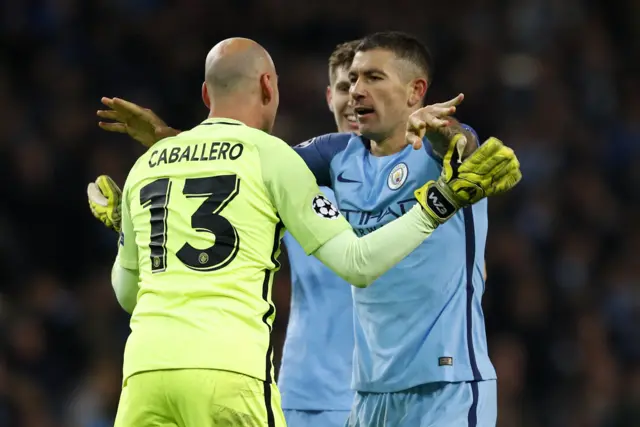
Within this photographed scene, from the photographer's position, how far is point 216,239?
4.21 metres

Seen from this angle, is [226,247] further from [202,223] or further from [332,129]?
[332,129]

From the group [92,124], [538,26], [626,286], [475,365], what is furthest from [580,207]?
[475,365]

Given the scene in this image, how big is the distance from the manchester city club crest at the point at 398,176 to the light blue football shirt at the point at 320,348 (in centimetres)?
105

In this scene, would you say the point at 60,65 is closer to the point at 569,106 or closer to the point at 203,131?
the point at 569,106

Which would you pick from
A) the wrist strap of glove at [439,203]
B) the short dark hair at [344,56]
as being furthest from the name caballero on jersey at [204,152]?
the short dark hair at [344,56]

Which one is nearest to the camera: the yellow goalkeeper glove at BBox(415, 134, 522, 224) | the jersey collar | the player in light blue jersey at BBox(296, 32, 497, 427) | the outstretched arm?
the yellow goalkeeper glove at BBox(415, 134, 522, 224)

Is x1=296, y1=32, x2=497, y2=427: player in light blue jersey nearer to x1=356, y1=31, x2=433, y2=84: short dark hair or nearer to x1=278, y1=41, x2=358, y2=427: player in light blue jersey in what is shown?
x1=356, y1=31, x2=433, y2=84: short dark hair

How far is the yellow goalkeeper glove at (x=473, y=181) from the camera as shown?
4.32 metres

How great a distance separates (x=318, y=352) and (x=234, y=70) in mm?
1859

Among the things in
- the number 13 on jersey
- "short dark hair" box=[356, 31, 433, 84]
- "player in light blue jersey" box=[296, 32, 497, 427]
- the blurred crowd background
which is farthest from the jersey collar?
the blurred crowd background

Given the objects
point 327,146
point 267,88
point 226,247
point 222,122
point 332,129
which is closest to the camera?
point 226,247

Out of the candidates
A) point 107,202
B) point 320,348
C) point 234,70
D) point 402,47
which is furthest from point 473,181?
point 320,348

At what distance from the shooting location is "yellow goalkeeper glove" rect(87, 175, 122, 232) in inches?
205

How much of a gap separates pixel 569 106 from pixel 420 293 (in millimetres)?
8752
